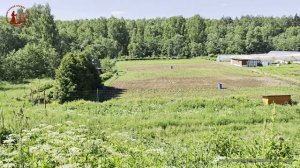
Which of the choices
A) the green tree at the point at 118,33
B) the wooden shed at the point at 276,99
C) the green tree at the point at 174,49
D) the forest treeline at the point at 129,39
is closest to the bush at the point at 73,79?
the wooden shed at the point at 276,99

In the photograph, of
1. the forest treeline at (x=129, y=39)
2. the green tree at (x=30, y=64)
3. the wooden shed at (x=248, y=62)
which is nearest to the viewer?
the green tree at (x=30, y=64)

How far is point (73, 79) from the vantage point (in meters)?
40.0

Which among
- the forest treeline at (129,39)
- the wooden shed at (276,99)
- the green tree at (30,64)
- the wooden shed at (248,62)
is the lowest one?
the wooden shed at (276,99)

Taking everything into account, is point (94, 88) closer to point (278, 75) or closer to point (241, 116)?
point (241, 116)

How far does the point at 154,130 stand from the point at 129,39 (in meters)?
131

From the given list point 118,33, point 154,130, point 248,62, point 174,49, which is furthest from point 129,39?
point 154,130

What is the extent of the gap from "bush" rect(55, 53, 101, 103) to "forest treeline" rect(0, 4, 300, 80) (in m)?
25.4

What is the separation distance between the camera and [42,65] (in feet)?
222

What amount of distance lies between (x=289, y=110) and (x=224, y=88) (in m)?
20.8

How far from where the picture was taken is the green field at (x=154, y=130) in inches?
306

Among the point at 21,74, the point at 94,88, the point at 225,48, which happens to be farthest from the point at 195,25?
the point at 94,88

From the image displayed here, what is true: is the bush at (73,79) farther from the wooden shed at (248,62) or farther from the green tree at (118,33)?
the green tree at (118,33)

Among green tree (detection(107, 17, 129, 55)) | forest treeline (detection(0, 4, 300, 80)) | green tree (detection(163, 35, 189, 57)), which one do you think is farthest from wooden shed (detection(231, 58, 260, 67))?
green tree (detection(107, 17, 129, 55))

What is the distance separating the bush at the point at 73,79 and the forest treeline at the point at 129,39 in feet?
83.2
